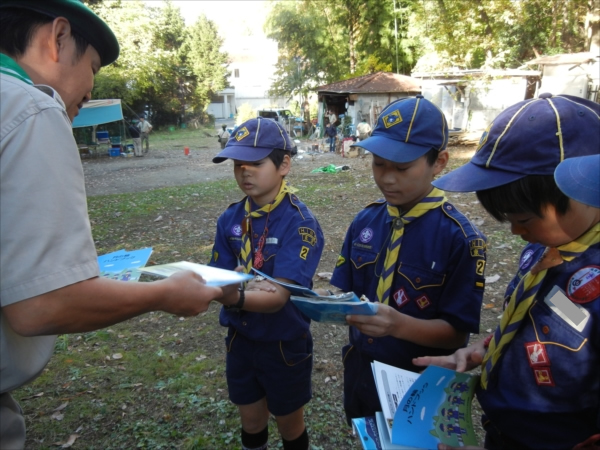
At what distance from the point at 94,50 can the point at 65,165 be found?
628 millimetres

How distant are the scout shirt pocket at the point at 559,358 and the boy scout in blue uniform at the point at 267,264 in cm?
112

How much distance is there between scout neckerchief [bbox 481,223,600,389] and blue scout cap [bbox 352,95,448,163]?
700mm

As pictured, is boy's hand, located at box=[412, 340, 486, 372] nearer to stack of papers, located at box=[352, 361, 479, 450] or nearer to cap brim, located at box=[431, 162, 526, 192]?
stack of papers, located at box=[352, 361, 479, 450]

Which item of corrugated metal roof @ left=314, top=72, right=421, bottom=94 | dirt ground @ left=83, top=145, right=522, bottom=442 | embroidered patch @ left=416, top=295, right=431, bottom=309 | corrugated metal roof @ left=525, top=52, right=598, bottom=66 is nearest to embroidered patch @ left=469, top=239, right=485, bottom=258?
embroidered patch @ left=416, top=295, right=431, bottom=309

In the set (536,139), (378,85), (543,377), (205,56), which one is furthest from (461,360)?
(205,56)

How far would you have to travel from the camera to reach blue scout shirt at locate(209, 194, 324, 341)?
2230 millimetres

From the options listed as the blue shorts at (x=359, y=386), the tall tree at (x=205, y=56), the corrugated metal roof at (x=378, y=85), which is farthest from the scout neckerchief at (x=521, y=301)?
the tall tree at (x=205, y=56)

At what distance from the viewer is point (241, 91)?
2207 inches

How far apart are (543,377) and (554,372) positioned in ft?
0.13

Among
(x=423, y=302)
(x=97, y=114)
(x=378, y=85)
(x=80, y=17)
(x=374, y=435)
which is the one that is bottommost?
(x=374, y=435)

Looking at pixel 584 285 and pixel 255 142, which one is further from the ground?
pixel 255 142

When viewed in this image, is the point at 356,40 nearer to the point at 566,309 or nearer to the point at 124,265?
the point at 124,265

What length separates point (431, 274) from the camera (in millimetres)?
1919

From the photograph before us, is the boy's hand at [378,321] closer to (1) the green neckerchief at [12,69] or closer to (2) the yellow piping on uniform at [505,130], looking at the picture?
(2) the yellow piping on uniform at [505,130]
